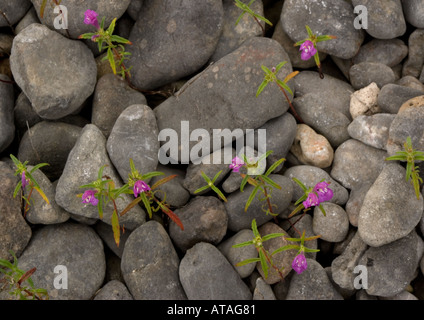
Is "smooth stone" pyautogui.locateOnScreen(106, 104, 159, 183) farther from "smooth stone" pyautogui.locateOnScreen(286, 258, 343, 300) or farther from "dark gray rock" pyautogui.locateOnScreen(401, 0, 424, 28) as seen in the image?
"dark gray rock" pyautogui.locateOnScreen(401, 0, 424, 28)

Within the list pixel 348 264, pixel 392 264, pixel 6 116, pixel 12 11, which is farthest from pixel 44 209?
pixel 392 264

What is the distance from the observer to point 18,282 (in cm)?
377

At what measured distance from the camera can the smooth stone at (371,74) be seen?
15.8ft

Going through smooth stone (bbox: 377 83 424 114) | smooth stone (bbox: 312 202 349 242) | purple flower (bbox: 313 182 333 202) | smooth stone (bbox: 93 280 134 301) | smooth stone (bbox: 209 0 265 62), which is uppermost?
smooth stone (bbox: 209 0 265 62)

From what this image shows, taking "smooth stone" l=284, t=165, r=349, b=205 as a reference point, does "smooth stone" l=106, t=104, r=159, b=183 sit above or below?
above

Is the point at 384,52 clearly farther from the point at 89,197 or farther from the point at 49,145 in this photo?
the point at 49,145

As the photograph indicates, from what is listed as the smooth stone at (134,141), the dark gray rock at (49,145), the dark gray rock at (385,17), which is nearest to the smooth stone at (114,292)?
the smooth stone at (134,141)

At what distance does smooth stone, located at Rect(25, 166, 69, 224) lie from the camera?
13.9 ft

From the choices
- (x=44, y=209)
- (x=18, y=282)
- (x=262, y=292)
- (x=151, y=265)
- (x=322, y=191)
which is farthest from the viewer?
(x=44, y=209)

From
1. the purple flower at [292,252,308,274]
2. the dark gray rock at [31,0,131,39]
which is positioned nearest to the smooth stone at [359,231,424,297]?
the purple flower at [292,252,308,274]

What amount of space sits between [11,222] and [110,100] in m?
1.38

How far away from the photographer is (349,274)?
404cm

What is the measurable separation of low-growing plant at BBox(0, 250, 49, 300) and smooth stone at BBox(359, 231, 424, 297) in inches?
98.8
